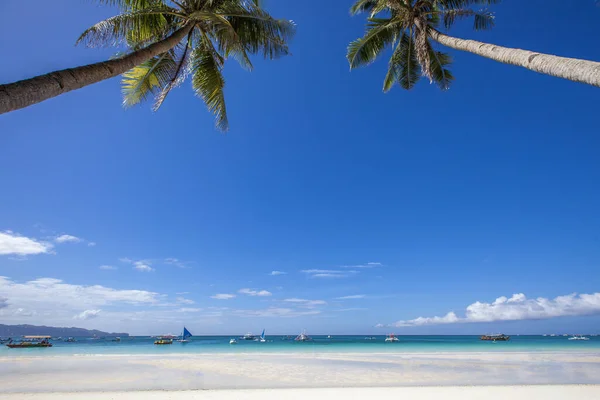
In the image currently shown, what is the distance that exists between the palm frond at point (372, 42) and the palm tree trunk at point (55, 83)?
734cm

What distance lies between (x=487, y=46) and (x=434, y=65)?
488 cm

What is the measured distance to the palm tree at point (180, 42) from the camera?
5.52 m

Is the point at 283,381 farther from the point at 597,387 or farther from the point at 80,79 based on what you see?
the point at 80,79

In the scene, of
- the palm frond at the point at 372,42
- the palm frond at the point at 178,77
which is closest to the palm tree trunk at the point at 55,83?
the palm frond at the point at 178,77

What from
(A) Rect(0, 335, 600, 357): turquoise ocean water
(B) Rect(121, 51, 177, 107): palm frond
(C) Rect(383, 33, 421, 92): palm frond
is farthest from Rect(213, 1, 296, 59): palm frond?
(A) Rect(0, 335, 600, 357): turquoise ocean water

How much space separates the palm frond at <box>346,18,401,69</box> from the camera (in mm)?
9913

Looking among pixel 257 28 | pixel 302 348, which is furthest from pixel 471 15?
pixel 302 348

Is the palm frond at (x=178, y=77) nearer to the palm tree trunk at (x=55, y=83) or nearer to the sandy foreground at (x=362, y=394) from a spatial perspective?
the palm tree trunk at (x=55, y=83)

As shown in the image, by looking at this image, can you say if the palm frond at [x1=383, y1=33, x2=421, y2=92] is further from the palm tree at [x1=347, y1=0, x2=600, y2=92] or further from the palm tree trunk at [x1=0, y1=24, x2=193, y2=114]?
the palm tree trunk at [x1=0, y1=24, x2=193, y2=114]

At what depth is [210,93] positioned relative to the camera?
8.22 metres

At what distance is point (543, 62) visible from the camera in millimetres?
4430

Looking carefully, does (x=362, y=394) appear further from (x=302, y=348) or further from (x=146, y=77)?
(x=302, y=348)

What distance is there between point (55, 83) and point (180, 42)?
14.2 feet

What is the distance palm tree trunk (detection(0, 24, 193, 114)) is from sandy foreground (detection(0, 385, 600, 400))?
365 inches
